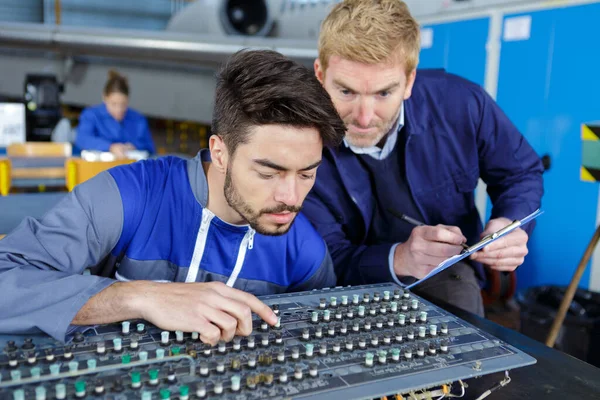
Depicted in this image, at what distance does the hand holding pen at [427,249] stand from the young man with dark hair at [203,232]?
18 cm

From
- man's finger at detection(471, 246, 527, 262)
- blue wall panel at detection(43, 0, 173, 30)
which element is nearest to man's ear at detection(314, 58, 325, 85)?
man's finger at detection(471, 246, 527, 262)

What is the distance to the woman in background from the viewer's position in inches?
183

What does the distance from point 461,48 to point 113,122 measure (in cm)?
299

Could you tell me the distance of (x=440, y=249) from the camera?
1.18 m

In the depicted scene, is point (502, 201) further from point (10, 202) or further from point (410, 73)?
point (10, 202)

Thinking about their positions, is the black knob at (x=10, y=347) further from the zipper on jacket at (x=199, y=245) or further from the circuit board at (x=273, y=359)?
the zipper on jacket at (x=199, y=245)

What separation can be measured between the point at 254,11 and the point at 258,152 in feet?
21.4

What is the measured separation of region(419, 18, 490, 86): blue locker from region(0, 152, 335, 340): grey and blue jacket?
266cm

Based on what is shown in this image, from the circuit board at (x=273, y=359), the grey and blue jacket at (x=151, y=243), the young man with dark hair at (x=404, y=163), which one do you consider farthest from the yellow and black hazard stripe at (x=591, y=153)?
the circuit board at (x=273, y=359)

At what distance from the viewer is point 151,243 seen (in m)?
1.15

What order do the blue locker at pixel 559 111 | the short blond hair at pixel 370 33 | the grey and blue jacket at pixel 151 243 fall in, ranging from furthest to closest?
the blue locker at pixel 559 111, the short blond hair at pixel 370 33, the grey and blue jacket at pixel 151 243

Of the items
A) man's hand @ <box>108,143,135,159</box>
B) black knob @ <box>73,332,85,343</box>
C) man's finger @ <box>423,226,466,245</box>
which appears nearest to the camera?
black knob @ <box>73,332,85,343</box>

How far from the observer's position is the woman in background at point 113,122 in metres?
4.64

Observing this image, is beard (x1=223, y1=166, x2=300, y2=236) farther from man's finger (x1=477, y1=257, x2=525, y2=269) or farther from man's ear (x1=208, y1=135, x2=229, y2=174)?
man's finger (x1=477, y1=257, x2=525, y2=269)
